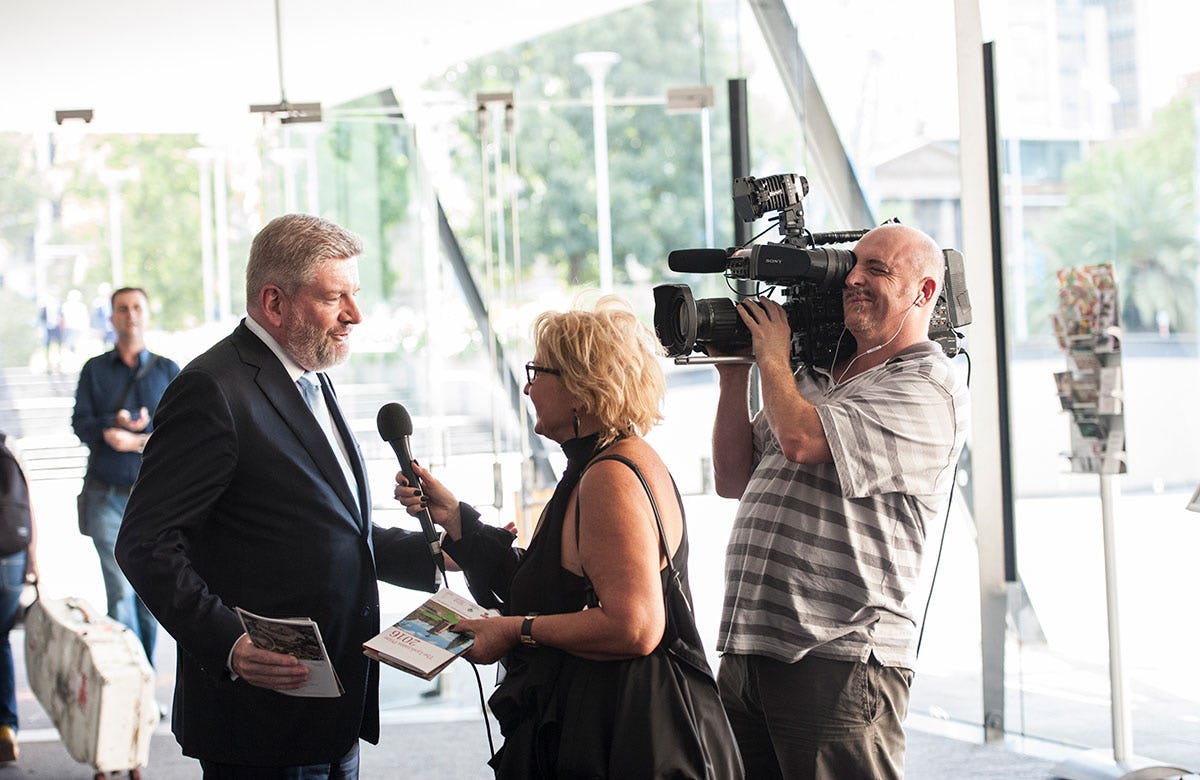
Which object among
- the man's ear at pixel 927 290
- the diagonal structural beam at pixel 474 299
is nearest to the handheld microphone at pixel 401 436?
the man's ear at pixel 927 290

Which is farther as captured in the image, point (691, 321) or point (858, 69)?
point (858, 69)

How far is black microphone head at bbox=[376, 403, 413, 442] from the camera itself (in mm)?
2348

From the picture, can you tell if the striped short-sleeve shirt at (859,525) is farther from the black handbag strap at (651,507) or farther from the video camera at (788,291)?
the black handbag strap at (651,507)

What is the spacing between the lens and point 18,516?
4359 millimetres

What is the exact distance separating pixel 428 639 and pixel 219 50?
3.98 meters

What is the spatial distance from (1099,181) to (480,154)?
245cm

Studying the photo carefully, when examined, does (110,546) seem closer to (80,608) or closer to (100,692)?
(80,608)

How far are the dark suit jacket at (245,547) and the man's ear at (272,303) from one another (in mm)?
46

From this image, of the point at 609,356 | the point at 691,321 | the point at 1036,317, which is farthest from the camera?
the point at 1036,317

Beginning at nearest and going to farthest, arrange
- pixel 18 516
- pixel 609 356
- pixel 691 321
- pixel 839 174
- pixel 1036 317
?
1. pixel 609 356
2. pixel 691 321
3. pixel 18 516
4. pixel 1036 317
5. pixel 839 174

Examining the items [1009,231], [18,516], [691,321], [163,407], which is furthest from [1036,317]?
[18,516]

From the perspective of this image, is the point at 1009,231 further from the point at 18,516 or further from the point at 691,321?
the point at 18,516

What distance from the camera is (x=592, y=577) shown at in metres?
1.97

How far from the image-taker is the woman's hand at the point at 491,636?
1996 millimetres
